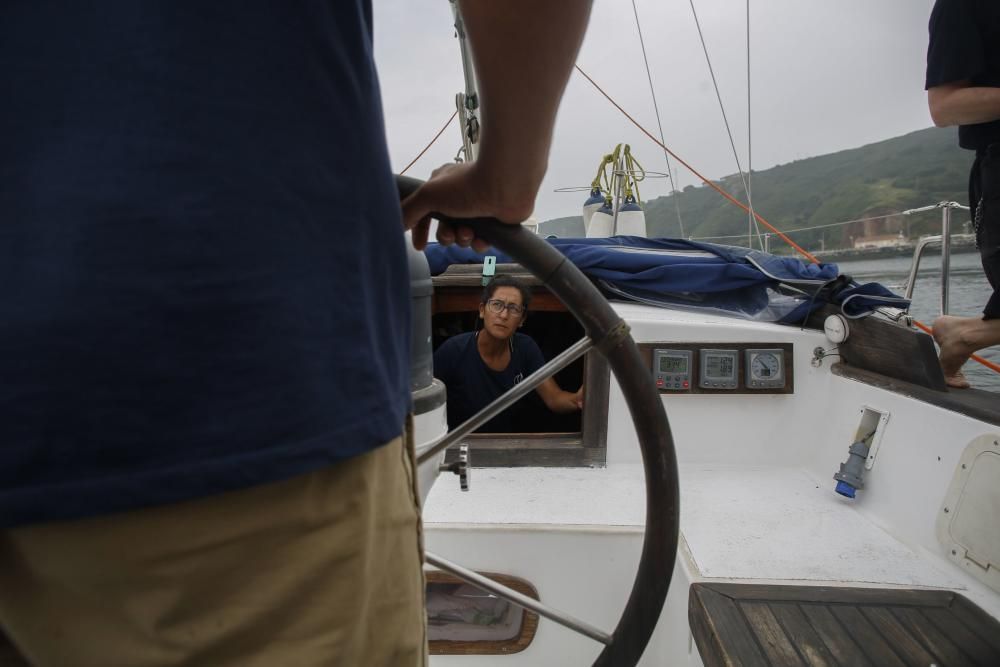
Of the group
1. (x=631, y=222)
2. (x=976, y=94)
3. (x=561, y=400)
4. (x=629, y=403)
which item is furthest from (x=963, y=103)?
(x=631, y=222)

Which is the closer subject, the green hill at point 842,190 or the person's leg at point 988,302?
the person's leg at point 988,302

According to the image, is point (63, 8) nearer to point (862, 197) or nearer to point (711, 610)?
point (711, 610)

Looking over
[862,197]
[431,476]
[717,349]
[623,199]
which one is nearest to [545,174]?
[431,476]

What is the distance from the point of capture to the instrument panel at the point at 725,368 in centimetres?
193

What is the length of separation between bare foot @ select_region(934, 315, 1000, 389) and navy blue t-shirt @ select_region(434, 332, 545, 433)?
1.51 metres

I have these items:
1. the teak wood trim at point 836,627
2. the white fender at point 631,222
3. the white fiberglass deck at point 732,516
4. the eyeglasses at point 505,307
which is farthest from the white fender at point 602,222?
the teak wood trim at point 836,627

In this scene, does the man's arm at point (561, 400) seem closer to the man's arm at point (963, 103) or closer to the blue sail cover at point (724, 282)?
the blue sail cover at point (724, 282)

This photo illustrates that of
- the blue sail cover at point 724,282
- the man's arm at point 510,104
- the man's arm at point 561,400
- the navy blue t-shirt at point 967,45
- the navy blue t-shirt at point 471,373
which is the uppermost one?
the navy blue t-shirt at point 967,45

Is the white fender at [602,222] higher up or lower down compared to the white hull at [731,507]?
higher up

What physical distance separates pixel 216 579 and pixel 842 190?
43.7m

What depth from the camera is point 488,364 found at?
255 cm

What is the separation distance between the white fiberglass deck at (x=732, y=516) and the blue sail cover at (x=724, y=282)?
59 centimetres

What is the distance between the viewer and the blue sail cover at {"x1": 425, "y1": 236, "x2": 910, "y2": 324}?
1975 mm

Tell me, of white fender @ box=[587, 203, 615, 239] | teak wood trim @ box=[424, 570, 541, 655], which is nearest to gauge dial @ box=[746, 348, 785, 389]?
teak wood trim @ box=[424, 570, 541, 655]
